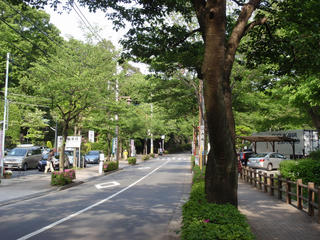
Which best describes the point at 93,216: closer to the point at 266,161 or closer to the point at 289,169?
the point at 289,169

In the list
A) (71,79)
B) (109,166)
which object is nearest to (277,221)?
(71,79)

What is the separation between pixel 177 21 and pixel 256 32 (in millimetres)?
13046

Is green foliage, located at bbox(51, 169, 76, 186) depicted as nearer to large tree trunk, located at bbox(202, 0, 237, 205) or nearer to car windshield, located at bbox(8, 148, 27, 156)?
large tree trunk, located at bbox(202, 0, 237, 205)

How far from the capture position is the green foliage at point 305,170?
37.5ft

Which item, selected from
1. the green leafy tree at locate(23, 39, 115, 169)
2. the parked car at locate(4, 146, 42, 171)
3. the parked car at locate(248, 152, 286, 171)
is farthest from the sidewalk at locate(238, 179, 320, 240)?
the parked car at locate(4, 146, 42, 171)

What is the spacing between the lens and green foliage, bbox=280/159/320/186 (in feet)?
37.5

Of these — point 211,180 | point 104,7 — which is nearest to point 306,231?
point 211,180

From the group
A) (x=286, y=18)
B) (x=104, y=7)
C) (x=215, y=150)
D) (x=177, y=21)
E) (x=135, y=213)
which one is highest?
(x=177, y=21)

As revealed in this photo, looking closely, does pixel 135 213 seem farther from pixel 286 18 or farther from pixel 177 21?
pixel 177 21

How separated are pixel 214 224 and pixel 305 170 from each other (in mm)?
8221

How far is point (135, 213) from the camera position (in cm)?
966

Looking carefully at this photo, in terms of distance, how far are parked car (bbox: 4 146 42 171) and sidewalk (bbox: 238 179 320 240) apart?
20227 mm

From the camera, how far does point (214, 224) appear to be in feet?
16.2

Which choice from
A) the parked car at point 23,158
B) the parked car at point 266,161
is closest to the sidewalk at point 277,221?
the parked car at point 266,161
